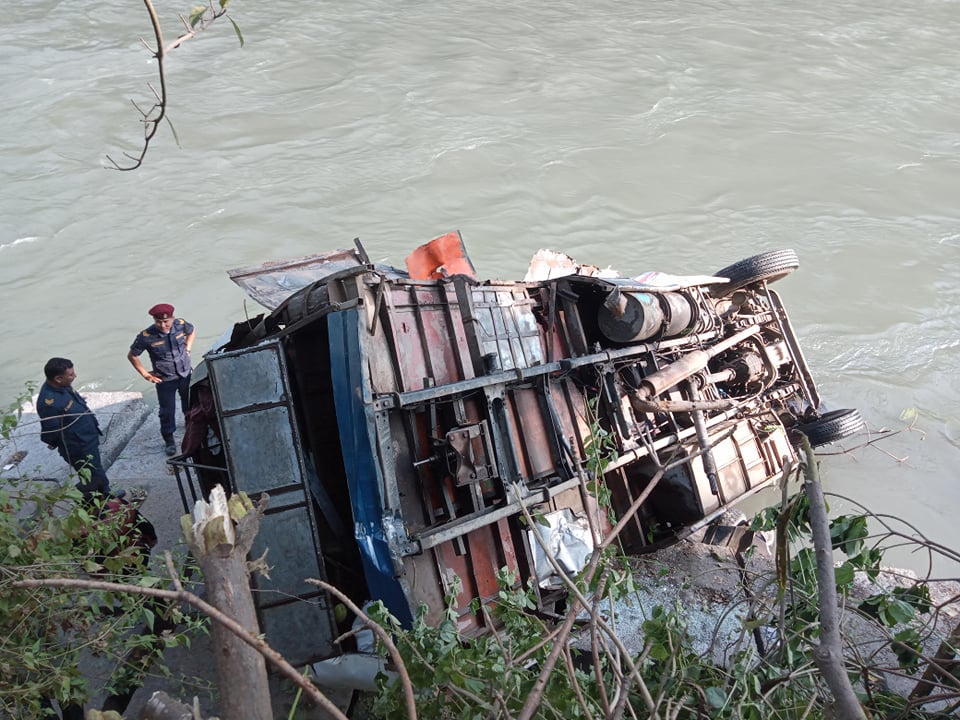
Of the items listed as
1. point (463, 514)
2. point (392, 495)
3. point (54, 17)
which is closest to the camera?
point (392, 495)

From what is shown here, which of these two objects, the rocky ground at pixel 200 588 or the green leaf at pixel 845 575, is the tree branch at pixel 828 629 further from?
the rocky ground at pixel 200 588

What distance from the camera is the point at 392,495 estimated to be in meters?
5.07

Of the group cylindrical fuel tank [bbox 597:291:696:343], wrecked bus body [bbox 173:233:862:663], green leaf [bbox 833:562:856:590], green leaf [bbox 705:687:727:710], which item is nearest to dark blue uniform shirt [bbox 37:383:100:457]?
wrecked bus body [bbox 173:233:862:663]

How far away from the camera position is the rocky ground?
525 centimetres

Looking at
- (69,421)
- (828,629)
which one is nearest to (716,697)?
(828,629)

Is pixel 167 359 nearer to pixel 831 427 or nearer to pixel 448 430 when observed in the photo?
pixel 448 430

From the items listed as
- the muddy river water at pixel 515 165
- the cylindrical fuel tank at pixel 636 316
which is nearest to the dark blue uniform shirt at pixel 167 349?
the muddy river water at pixel 515 165

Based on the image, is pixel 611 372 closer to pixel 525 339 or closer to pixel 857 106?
pixel 525 339

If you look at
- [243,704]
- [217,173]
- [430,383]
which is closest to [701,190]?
[217,173]

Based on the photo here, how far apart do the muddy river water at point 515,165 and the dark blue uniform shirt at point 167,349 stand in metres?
3.11

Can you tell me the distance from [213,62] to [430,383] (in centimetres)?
1745

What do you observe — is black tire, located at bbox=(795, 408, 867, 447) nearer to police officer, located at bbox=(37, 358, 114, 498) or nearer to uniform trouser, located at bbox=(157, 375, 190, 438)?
uniform trouser, located at bbox=(157, 375, 190, 438)

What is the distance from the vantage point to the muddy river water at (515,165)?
40.9 feet

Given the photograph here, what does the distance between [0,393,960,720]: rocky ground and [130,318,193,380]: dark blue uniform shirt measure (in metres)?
0.79
